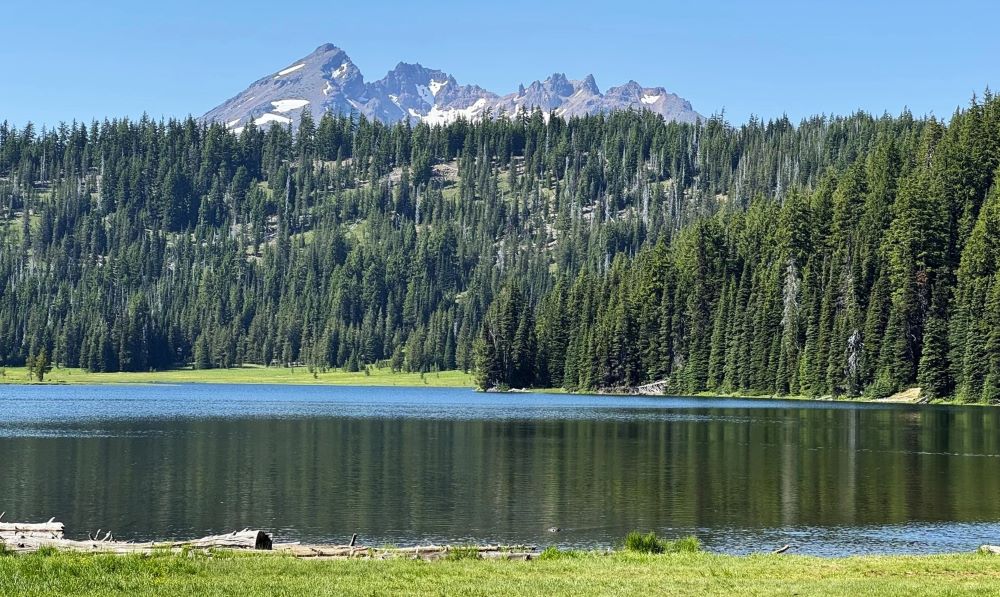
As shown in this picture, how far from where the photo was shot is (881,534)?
47.2 m

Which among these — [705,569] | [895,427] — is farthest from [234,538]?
[895,427]

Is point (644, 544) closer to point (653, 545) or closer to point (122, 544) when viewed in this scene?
point (653, 545)

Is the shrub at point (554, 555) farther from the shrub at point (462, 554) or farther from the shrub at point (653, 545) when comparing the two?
the shrub at point (653, 545)

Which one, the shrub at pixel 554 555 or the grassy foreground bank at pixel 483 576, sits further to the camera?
the shrub at pixel 554 555

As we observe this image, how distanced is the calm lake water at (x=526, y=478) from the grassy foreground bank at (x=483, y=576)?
34.1 ft

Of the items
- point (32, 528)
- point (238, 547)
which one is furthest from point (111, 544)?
point (32, 528)

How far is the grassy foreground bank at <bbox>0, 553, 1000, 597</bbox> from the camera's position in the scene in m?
27.1

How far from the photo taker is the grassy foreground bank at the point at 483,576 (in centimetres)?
2711

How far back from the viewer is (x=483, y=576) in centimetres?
3039

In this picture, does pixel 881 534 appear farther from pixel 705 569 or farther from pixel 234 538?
pixel 234 538

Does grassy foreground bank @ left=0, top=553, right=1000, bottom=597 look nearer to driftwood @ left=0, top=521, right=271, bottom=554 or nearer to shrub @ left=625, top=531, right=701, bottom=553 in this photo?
driftwood @ left=0, top=521, right=271, bottom=554

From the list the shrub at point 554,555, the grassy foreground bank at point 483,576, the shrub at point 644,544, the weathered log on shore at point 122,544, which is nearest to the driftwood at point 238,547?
the weathered log on shore at point 122,544

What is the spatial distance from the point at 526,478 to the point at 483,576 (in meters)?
37.5

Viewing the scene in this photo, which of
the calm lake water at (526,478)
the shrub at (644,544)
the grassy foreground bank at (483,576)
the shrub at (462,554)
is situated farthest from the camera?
the calm lake water at (526,478)
